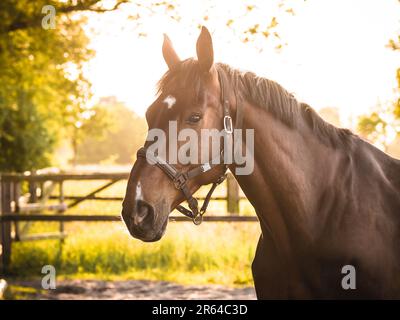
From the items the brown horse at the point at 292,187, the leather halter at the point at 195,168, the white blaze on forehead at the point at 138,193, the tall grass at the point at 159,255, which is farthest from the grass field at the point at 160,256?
the white blaze on forehead at the point at 138,193

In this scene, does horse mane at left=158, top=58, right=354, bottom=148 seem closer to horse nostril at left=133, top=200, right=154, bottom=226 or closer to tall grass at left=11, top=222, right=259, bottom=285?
horse nostril at left=133, top=200, right=154, bottom=226

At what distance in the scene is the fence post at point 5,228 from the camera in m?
8.30

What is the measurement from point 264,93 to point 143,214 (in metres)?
1.03

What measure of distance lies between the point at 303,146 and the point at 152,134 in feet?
3.07

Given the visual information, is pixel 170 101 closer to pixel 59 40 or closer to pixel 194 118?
pixel 194 118

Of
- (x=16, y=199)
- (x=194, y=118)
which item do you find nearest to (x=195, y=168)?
(x=194, y=118)

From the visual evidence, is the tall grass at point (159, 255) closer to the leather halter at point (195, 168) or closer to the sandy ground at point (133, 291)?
the sandy ground at point (133, 291)

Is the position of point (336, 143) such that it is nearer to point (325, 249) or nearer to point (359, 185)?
point (359, 185)

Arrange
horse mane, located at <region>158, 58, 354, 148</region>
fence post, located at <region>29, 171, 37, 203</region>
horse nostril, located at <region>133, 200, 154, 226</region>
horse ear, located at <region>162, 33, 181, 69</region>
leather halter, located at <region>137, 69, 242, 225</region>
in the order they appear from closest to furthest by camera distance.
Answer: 1. horse nostril, located at <region>133, 200, 154, 226</region>
2. leather halter, located at <region>137, 69, 242, 225</region>
3. horse mane, located at <region>158, 58, 354, 148</region>
4. horse ear, located at <region>162, 33, 181, 69</region>
5. fence post, located at <region>29, 171, 37, 203</region>

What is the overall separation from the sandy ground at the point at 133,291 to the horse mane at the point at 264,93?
3.83 metres

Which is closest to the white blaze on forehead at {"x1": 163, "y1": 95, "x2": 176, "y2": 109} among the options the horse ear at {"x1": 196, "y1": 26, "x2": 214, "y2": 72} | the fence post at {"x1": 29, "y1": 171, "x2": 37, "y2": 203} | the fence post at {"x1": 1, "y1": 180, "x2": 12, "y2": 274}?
the horse ear at {"x1": 196, "y1": 26, "x2": 214, "y2": 72}

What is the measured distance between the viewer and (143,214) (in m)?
2.62

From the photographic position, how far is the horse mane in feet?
9.37
